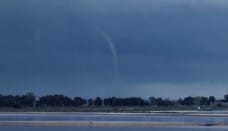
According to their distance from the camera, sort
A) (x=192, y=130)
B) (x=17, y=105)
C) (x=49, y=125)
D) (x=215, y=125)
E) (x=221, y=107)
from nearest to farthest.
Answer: (x=192, y=130) → (x=215, y=125) → (x=49, y=125) → (x=17, y=105) → (x=221, y=107)

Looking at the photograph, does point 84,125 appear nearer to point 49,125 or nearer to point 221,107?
point 49,125

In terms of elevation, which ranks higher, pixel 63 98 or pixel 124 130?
pixel 63 98

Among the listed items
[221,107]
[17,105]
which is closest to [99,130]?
[17,105]

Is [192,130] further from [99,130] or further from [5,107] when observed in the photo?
[5,107]

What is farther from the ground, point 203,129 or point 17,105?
point 17,105

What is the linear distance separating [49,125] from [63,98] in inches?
3639

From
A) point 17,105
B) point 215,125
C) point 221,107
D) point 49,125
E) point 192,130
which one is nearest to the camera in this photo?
point 192,130

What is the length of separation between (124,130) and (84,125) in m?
10.6

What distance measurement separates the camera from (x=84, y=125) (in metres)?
70.0

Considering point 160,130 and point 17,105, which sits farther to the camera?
point 17,105

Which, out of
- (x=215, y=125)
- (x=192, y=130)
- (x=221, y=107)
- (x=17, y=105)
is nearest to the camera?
(x=192, y=130)

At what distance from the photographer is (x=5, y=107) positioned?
155m

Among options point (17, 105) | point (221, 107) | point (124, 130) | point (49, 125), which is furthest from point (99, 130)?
point (221, 107)

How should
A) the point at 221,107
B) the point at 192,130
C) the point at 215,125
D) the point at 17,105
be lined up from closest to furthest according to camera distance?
1. the point at 192,130
2. the point at 215,125
3. the point at 17,105
4. the point at 221,107
